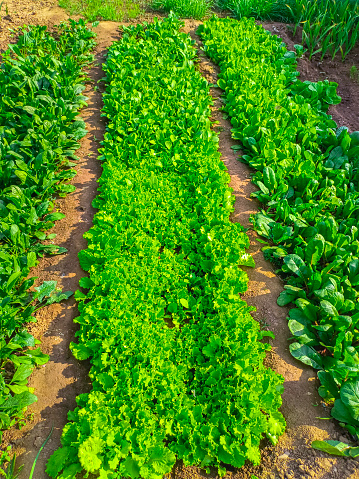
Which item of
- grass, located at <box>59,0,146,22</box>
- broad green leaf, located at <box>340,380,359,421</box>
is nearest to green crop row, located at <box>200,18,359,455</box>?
broad green leaf, located at <box>340,380,359,421</box>

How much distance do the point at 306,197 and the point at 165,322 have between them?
8.33 feet

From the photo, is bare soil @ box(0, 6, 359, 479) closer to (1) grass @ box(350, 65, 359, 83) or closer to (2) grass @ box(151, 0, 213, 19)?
(1) grass @ box(350, 65, 359, 83)

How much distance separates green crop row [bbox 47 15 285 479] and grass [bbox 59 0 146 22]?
210 inches

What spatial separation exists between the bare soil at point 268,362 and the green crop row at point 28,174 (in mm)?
152

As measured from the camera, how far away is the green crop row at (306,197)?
3502mm

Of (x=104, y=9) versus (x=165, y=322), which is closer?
(x=165, y=322)

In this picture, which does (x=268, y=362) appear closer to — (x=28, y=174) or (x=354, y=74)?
(x=28, y=174)

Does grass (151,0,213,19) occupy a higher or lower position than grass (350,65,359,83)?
higher

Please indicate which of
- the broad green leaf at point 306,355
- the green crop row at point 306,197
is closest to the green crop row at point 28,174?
the broad green leaf at point 306,355

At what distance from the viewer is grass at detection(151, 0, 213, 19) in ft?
32.1

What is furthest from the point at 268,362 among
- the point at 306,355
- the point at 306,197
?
the point at 306,197

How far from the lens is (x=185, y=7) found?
9859 millimetres

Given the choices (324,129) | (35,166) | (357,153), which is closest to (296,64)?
(324,129)

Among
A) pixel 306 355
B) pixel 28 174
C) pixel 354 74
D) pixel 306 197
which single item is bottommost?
pixel 306 355
